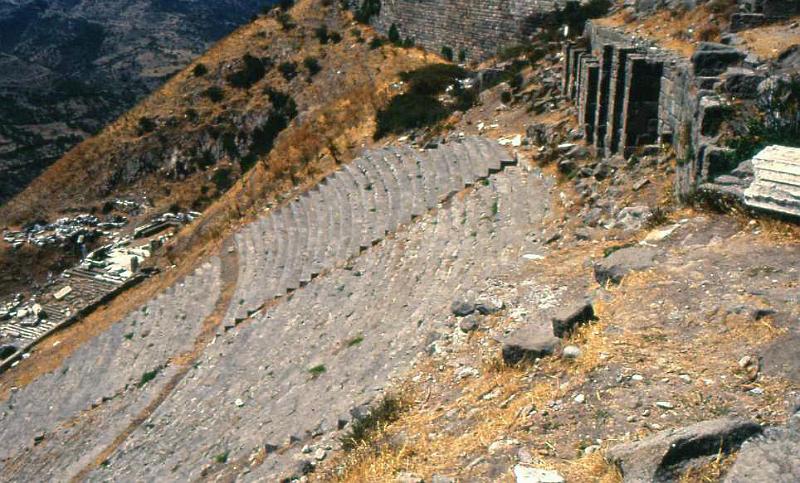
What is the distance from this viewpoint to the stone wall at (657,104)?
8.11 m

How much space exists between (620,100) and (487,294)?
15.9 ft

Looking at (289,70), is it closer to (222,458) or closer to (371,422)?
(222,458)

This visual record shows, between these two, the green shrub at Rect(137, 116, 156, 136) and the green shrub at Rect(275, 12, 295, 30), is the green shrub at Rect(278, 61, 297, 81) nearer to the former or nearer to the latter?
the green shrub at Rect(275, 12, 295, 30)

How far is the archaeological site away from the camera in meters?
4.70

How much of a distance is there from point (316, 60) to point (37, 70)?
97.6 m

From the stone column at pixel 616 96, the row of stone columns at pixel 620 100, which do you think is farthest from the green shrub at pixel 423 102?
the stone column at pixel 616 96

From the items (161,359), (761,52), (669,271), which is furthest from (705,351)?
(161,359)

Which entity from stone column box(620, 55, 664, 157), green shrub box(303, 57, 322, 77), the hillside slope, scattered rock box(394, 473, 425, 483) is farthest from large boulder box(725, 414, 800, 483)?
green shrub box(303, 57, 322, 77)

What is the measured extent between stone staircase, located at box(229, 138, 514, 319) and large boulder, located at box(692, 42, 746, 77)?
194 inches

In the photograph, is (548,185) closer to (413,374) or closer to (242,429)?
(413,374)

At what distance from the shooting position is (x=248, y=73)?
1410 inches

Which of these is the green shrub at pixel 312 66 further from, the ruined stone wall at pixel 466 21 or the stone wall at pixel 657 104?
the stone wall at pixel 657 104

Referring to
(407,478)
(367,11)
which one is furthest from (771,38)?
(367,11)

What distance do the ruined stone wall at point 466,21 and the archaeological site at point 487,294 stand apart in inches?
6.6
